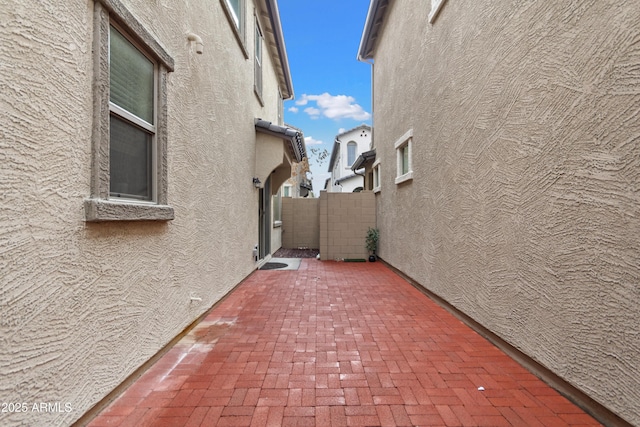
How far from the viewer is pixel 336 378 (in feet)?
8.87

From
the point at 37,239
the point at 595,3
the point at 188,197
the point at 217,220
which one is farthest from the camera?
the point at 217,220

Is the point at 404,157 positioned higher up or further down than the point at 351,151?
further down

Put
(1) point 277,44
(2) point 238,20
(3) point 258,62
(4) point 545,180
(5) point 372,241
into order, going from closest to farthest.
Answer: (4) point 545,180 → (2) point 238,20 → (3) point 258,62 → (1) point 277,44 → (5) point 372,241

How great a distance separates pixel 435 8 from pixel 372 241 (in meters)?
6.32

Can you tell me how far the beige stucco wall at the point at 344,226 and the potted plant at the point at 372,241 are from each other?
0.40 feet

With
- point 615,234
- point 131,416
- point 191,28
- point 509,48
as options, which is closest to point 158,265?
point 131,416

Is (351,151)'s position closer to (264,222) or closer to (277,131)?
(264,222)

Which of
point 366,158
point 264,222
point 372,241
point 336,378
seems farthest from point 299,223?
point 336,378

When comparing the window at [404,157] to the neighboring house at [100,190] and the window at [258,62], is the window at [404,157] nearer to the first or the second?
the window at [258,62]

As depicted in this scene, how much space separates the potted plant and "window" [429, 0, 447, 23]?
594 centimetres

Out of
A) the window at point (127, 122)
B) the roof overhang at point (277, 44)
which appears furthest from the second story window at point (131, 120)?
the roof overhang at point (277, 44)

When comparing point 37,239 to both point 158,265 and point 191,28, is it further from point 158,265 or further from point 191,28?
point 191,28

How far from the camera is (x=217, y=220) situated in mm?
4711

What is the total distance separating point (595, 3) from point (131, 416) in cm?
446
